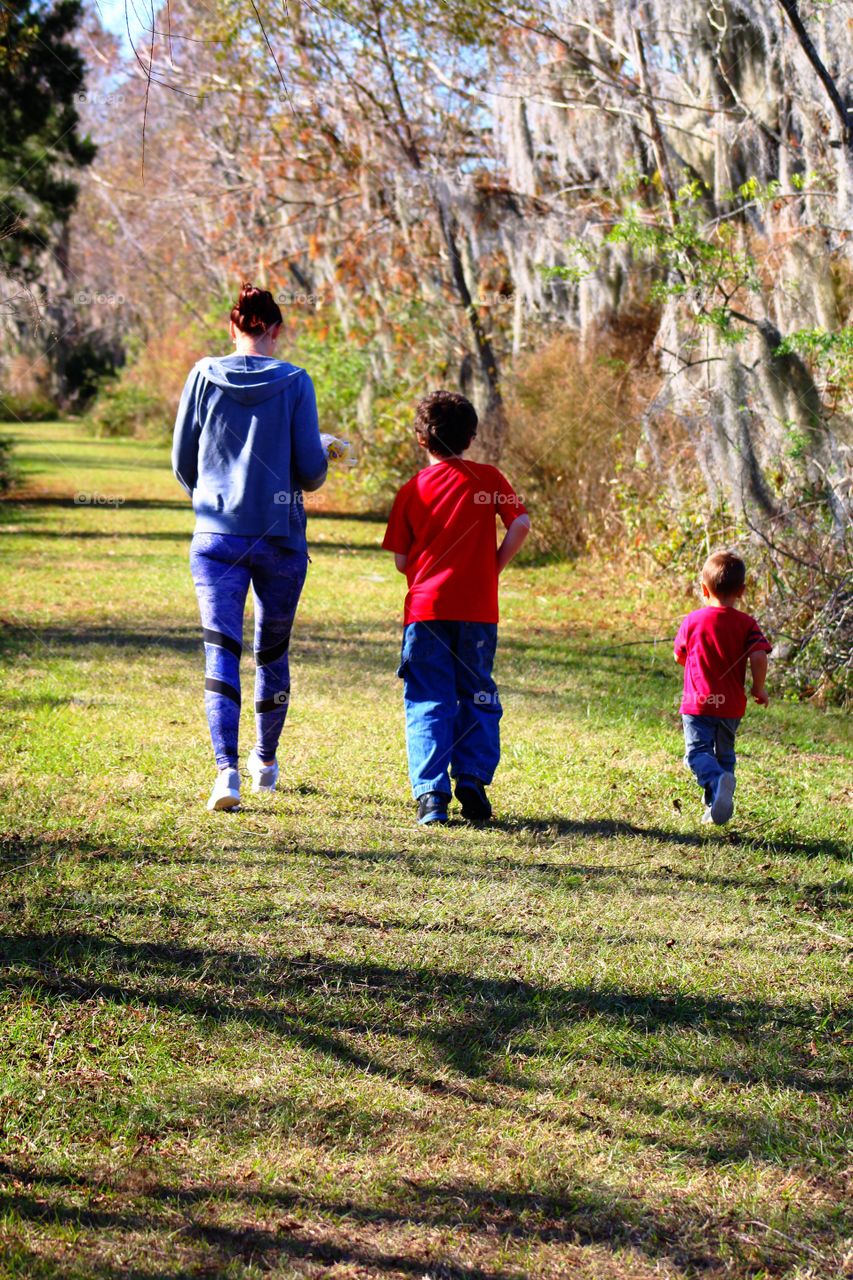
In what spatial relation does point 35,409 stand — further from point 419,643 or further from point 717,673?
point 717,673

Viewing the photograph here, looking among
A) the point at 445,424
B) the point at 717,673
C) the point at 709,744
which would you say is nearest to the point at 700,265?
the point at 445,424

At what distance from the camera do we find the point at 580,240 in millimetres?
13414

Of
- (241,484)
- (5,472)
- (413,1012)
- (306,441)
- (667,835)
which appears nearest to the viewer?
(413,1012)

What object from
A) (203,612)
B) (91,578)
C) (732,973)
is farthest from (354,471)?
(732,973)

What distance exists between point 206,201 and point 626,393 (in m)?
8.70

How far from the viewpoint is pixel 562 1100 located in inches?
129

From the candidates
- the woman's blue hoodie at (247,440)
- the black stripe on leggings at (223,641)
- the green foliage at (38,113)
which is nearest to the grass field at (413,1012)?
the black stripe on leggings at (223,641)

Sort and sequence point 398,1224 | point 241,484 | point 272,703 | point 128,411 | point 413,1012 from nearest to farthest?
point 398,1224 → point 413,1012 → point 241,484 → point 272,703 → point 128,411

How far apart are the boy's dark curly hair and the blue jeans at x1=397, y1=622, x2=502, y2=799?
0.73 metres

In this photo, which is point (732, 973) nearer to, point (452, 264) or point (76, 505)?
point (452, 264)

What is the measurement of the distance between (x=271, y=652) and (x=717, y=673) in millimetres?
1844

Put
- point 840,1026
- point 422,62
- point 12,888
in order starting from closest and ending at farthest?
point 840,1026, point 12,888, point 422,62

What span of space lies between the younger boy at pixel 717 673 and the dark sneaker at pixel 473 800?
0.87 meters

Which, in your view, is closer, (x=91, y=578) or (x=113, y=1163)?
(x=113, y=1163)
